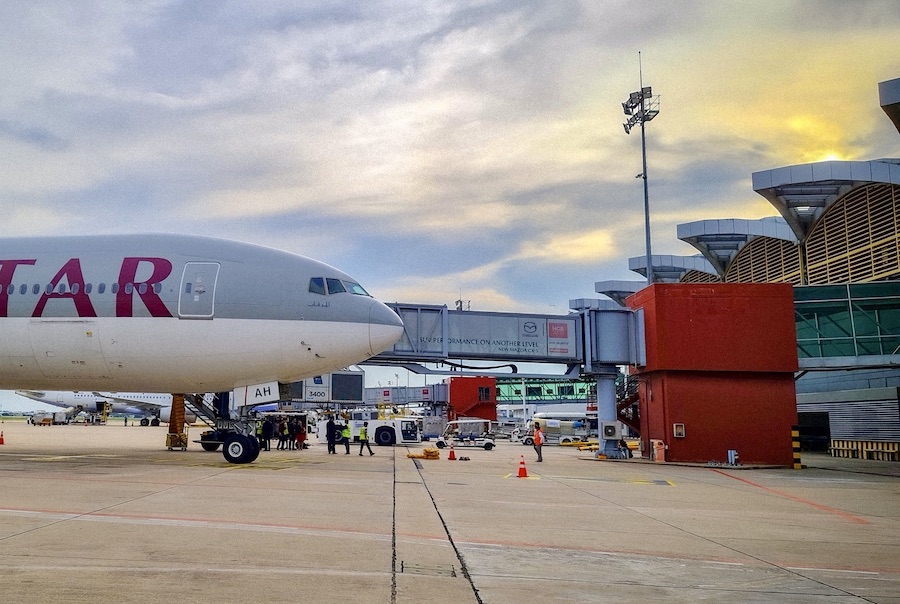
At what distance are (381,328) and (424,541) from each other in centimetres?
1128

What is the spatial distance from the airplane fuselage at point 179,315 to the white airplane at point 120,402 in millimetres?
54874

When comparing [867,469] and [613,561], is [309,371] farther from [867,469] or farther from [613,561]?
[867,469]

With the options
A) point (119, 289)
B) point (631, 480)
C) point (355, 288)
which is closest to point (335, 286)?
point (355, 288)

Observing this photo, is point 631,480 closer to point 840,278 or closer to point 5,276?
point 5,276

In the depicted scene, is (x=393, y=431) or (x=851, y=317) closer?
(x=851, y=317)

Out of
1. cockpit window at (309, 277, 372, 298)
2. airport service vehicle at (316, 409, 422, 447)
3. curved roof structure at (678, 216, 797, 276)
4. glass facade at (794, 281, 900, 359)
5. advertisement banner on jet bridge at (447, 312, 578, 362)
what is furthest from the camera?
curved roof structure at (678, 216, 797, 276)

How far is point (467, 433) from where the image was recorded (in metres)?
47.5

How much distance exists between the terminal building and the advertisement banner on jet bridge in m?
10.1

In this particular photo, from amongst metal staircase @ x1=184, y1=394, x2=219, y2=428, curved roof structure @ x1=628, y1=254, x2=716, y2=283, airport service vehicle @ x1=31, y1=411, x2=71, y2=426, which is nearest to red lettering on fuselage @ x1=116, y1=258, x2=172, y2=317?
metal staircase @ x1=184, y1=394, x2=219, y2=428

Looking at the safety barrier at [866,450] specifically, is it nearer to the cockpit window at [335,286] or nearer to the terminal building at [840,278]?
the terminal building at [840,278]

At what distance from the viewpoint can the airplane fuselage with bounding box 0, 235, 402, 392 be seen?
19359 mm

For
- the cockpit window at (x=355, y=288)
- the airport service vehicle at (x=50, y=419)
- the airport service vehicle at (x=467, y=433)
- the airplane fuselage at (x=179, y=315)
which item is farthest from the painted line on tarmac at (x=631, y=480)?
the airport service vehicle at (x=50, y=419)

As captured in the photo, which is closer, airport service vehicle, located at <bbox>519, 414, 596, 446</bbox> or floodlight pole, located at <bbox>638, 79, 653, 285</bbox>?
floodlight pole, located at <bbox>638, 79, 653, 285</bbox>

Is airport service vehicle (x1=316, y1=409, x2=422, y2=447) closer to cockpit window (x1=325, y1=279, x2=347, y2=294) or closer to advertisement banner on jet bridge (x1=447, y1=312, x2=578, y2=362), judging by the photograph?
advertisement banner on jet bridge (x1=447, y1=312, x2=578, y2=362)
